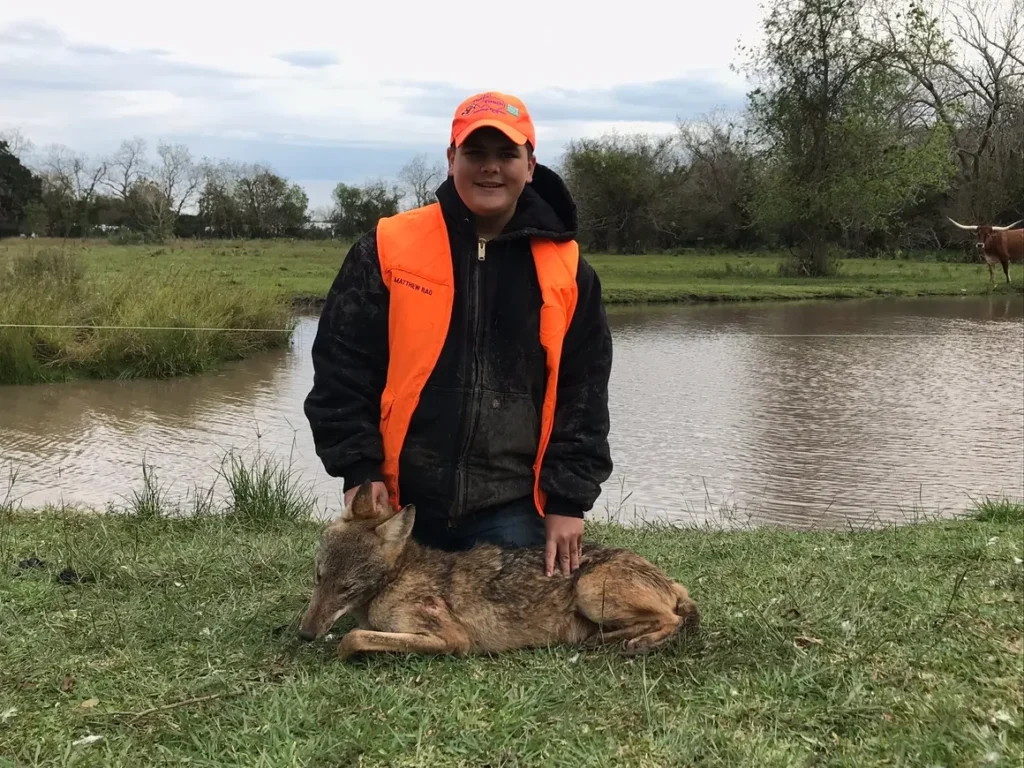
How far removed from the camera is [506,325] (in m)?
3.79

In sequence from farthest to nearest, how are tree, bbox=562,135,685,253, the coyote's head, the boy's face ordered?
tree, bbox=562,135,685,253 → the boy's face → the coyote's head

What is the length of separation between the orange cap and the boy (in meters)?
0.01

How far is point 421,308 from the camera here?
12.1ft

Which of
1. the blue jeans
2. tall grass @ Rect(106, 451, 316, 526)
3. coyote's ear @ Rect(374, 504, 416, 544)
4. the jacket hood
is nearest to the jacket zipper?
the jacket hood

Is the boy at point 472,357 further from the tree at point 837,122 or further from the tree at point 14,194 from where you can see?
the tree at point 14,194

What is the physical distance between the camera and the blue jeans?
3.96 meters

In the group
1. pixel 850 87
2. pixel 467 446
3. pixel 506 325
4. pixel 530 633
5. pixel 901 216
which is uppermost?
pixel 850 87

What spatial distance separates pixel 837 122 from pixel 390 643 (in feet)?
96.3

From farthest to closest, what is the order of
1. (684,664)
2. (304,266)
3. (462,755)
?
(304,266) < (684,664) < (462,755)

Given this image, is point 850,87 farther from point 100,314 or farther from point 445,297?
point 445,297

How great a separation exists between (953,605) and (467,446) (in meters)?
2.03

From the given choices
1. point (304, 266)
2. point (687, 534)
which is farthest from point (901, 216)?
point (687, 534)

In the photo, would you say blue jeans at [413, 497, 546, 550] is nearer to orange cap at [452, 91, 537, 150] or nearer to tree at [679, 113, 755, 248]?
orange cap at [452, 91, 537, 150]

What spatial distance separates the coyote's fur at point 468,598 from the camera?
336cm
